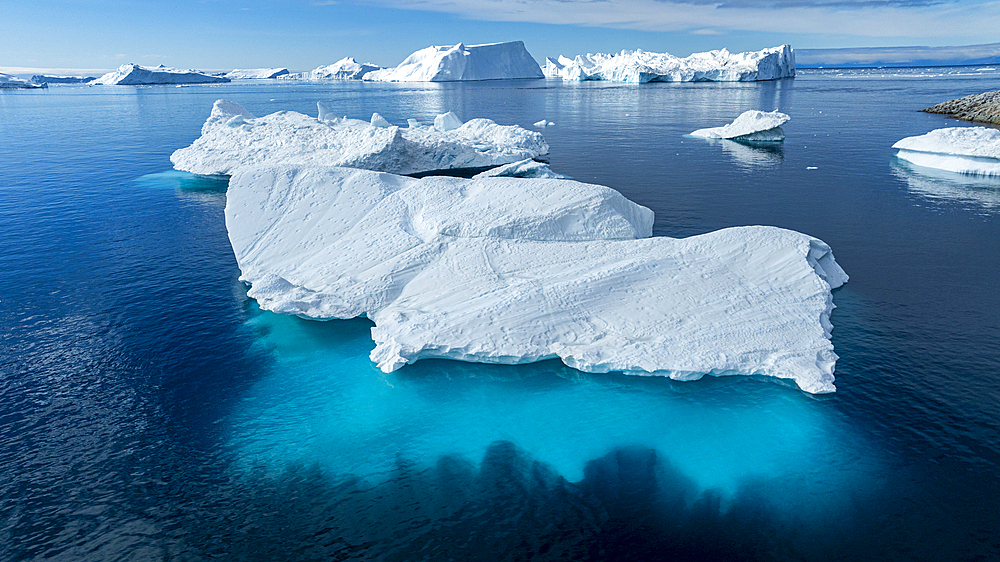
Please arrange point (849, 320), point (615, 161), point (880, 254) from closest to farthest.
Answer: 1. point (849, 320)
2. point (880, 254)
3. point (615, 161)

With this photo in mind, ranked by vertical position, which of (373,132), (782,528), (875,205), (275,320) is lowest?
(782,528)

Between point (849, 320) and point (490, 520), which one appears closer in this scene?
point (490, 520)

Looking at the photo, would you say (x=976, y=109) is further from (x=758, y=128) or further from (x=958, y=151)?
(x=958, y=151)

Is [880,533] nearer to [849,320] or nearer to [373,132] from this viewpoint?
[849,320]

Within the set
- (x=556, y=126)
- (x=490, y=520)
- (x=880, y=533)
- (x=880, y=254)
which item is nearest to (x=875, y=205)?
(x=880, y=254)

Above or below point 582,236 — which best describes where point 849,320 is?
below

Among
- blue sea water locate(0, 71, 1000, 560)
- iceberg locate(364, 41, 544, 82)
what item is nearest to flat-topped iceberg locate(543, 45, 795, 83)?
iceberg locate(364, 41, 544, 82)

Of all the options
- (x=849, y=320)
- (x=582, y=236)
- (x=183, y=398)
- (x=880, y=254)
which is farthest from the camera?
(x=880, y=254)
